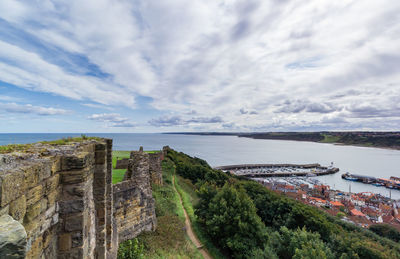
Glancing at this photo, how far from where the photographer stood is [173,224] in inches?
476

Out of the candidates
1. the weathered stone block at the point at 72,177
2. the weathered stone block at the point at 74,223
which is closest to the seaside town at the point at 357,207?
the weathered stone block at the point at 74,223

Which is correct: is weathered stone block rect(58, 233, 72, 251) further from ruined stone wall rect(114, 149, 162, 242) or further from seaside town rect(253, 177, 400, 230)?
seaside town rect(253, 177, 400, 230)

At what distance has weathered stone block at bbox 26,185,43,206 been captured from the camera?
2448 millimetres

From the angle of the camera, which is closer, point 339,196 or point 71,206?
point 71,206

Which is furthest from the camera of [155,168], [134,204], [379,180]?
[379,180]

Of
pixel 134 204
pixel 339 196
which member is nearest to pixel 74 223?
pixel 134 204

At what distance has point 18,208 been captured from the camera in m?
2.22

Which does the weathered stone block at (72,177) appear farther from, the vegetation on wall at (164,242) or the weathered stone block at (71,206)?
the vegetation on wall at (164,242)

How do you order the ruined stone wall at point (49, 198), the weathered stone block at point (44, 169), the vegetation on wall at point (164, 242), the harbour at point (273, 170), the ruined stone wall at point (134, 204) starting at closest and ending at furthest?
the ruined stone wall at point (49, 198), the weathered stone block at point (44, 169), the ruined stone wall at point (134, 204), the vegetation on wall at point (164, 242), the harbour at point (273, 170)

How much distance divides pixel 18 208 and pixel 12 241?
0.92m

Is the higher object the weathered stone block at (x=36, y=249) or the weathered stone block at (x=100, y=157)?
the weathered stone block at (x=100, y=157)

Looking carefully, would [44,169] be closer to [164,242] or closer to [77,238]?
[77,238]

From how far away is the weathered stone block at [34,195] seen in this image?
2448 mm

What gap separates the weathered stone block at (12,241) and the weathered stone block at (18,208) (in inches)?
19.0
